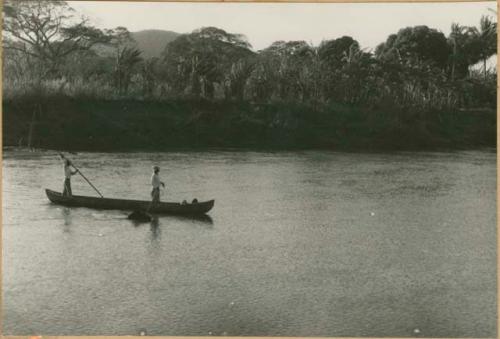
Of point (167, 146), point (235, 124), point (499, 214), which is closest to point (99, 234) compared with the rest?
point (499, 214)

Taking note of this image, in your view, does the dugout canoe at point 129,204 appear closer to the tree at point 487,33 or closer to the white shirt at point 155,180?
the white shirt at point 155,180

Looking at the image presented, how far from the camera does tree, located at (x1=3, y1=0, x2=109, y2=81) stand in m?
21.9

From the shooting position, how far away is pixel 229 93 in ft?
107

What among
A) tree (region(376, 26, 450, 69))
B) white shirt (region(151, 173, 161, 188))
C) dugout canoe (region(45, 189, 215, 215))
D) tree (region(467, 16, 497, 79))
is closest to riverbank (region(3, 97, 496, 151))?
tree (region(376, 26, 450, 69))

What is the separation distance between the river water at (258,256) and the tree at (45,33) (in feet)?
15.0

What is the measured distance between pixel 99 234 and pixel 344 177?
10673mm

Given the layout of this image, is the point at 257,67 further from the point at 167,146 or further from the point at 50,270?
the point at 50,270

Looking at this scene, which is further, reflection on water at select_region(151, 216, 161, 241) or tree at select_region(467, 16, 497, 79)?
reflection on water at select_region(151, 216, 161, 241)

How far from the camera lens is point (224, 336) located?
9328 millimetres

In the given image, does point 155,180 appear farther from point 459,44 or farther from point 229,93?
point 229,93

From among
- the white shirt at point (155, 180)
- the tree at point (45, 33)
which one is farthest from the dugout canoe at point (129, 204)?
the tree at point (45, 33)

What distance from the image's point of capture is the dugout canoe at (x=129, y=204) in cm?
1656

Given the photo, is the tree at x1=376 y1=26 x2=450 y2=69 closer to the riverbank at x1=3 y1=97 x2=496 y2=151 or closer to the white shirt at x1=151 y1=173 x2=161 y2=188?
the riverbank at x1=3 y1=97 x2=496 y2=151

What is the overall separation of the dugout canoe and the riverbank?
8.80m
